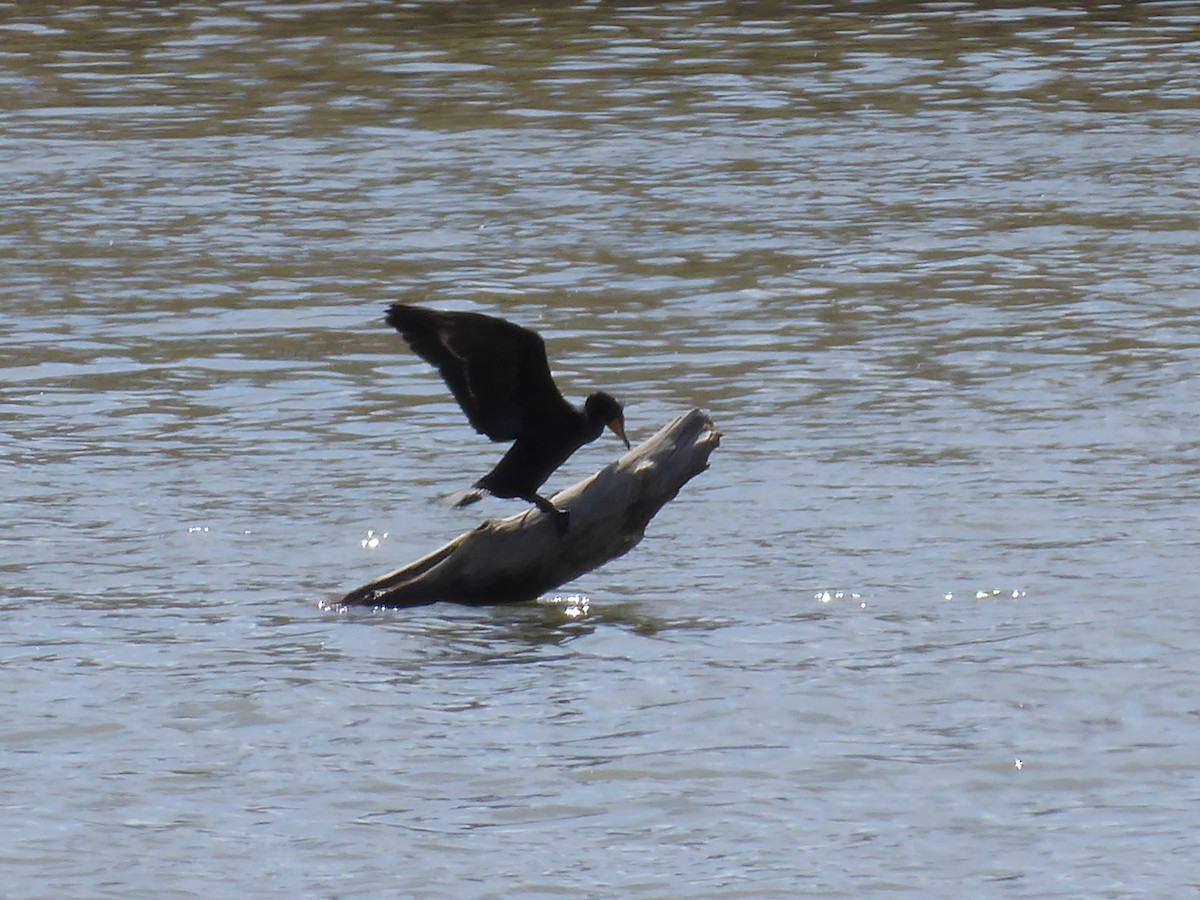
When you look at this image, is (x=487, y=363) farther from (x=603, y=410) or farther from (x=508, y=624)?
(x=508, y=624)

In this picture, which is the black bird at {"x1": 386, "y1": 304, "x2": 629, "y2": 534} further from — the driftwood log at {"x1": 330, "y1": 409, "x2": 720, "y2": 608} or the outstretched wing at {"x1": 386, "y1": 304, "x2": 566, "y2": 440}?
the driftwood log at {"x1": 330, "y1": 409, "x2": 720, "y2": 608}

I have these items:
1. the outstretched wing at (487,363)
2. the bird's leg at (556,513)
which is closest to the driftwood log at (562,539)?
the bird's leg at (556,513)

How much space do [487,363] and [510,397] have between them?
0.16 m

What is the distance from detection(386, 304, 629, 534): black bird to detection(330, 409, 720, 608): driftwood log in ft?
0.33

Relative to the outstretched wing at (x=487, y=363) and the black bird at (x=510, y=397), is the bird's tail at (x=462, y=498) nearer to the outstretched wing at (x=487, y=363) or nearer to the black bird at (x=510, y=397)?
the black bird at (x=510, y=397)

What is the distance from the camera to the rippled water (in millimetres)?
6273

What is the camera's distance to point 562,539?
7992 millimetres

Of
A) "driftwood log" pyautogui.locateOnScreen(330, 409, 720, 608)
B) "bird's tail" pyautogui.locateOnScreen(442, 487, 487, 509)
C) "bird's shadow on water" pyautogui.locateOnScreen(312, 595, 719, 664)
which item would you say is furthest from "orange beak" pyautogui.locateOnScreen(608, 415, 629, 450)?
"bird's shadow on water" pyautogui.locateOnScreen(312, 595, 719, 664)

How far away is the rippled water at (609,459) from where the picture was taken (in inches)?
247

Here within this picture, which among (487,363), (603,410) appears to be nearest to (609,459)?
(603,410)

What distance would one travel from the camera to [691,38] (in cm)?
2203

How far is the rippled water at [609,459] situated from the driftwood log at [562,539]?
146 millimetres

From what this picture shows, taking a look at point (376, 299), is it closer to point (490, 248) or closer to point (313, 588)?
point (490, 248)

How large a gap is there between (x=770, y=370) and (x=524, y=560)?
12.8ft
